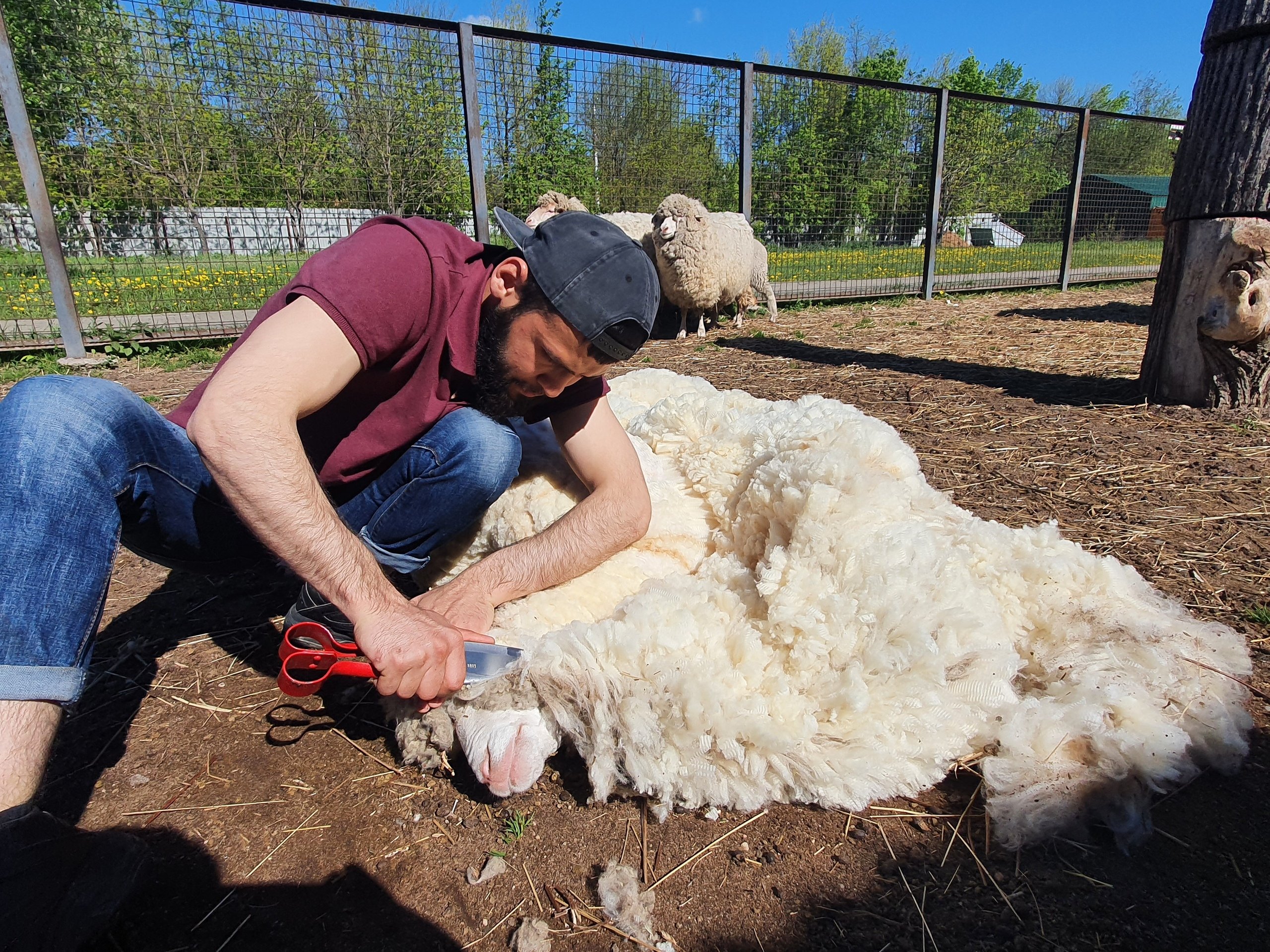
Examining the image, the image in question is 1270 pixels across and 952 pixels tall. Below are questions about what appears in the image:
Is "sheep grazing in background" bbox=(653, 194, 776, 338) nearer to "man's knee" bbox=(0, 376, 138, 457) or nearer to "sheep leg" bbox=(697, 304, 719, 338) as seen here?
"sheep leg" bbox=(697, 304, 719, 338)

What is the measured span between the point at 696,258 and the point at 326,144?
149 inches

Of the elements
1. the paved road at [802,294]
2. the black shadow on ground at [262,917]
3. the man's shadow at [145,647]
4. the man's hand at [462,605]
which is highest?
the paved road at [802,294]

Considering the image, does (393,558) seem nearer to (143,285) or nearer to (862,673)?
(862,673)

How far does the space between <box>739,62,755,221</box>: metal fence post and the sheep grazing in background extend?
2.52ft

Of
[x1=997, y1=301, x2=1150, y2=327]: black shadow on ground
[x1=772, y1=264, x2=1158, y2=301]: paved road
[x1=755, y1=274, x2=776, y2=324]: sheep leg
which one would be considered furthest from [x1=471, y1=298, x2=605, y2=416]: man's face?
[x1=772, y1=264, x2=1158, y2=301]: paved road

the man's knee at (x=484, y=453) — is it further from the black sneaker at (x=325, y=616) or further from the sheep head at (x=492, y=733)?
the sheep head at (x=492, y=733)

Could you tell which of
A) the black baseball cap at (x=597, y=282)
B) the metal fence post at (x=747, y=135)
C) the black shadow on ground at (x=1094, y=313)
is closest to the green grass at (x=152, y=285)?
the metal fence post at (x=747, y=135)

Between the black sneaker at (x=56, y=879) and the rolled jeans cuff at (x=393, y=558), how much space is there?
2.78 feet

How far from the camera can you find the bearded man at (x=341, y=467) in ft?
4.02

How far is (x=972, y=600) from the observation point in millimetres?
1706

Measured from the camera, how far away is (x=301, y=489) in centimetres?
142

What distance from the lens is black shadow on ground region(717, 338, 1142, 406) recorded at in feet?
15.0

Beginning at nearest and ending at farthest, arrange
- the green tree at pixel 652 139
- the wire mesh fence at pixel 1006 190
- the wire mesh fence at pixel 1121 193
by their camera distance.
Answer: the green tree at pixel 652 139, the wire mesh fence at pixel 1006 190, the wire mesh fence at pixel 1121 193

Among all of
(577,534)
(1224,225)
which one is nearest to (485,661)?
(577,534)
